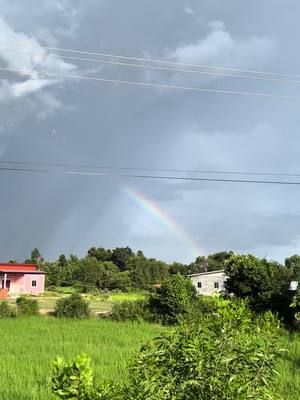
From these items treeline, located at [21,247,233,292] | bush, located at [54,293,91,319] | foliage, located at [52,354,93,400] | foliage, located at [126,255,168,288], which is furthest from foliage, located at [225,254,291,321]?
foliage, located at [126,255,168,288]

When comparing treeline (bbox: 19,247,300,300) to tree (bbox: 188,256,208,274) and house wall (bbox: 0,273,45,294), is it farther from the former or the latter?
house wall (bbox: 0,273,45,294)

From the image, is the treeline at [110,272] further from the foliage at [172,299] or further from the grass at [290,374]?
the grass at [290,374]

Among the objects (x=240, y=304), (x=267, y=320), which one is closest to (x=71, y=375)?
(x=240, y=304)

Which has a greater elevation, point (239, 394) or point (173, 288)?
point (173, 288)

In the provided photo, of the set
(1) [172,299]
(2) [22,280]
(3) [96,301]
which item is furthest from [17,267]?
(1) [172,299]

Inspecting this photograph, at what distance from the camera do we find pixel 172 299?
1864cm

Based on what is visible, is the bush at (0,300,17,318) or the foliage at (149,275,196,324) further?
the bush at (0,300,17,318)

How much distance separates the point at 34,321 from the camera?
17.9 meters

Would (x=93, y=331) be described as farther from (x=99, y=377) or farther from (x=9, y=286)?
(x=9, y=286)

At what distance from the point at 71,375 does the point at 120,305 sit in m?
18.2

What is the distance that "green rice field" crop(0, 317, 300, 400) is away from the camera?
7.04 metres

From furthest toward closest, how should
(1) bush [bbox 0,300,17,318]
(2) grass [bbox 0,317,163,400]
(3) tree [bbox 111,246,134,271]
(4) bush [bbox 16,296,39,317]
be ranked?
(3) tree [bbox 111,246,134,271], (4) bush [bbox 16,296,39,317], (1) bush [bbox 0,300,17,318], (2) grass [bbox 0,317,163,400]

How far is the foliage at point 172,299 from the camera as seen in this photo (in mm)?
18500

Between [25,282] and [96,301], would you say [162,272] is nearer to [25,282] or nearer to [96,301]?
[25,282]
